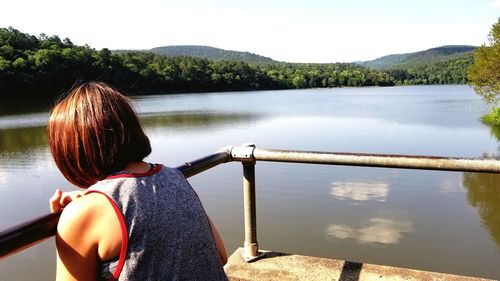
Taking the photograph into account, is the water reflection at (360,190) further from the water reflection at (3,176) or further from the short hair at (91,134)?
the water reflection at (3,176)

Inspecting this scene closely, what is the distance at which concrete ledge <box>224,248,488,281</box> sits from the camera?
2.54 metres

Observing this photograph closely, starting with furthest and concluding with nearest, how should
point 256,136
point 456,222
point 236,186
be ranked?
point 256,136 < point 236,186 < point 456,222

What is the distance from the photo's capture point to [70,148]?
112 cm

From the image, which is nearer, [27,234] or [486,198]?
[27,234]

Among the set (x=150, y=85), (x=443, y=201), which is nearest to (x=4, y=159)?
(x=443, y=201)

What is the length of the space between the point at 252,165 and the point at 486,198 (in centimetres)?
909

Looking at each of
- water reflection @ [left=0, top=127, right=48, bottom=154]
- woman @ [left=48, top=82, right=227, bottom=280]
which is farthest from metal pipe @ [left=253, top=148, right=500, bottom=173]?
water reflection @ [left=0, top=127, right=48, bottom=154]

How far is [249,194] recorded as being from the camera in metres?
2.77

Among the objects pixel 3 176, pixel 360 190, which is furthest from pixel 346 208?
pixel 3 176

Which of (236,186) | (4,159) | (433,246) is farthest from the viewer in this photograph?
(4,159)

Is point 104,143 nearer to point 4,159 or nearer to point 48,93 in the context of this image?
point 4,159

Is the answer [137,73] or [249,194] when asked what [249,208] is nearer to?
[249,194]

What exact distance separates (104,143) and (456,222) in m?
8.68

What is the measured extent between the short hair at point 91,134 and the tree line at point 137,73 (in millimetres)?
25410
